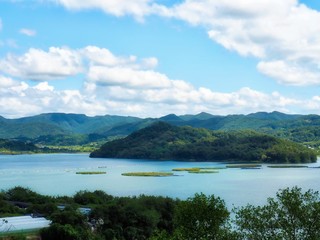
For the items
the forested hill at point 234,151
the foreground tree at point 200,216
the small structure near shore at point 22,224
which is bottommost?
the small structure near shore at point 22,224

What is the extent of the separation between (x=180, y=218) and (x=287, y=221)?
5613 mm

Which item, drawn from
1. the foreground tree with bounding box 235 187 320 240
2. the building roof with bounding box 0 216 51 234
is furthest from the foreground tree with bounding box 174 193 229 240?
the building roof with bounding box 0 216 51 234

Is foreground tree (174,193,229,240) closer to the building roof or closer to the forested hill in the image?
the building roof

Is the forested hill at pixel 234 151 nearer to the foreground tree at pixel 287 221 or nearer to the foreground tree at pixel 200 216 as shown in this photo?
the foreground tree at pixel 200 216

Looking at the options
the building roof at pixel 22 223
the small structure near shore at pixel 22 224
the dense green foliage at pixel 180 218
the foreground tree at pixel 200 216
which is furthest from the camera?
the building roof at pixel 22 223

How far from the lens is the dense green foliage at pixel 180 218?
874 inches

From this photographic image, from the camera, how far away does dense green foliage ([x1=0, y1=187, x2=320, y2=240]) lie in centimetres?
2219

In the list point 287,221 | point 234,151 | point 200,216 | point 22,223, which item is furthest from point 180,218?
point 234,151

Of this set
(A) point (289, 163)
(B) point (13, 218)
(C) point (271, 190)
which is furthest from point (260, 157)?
(B) point (13, 218)

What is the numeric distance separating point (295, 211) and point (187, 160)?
156911 millimetres

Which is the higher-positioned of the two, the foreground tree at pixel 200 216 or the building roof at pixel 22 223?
the foreground tree at pixel 200 216

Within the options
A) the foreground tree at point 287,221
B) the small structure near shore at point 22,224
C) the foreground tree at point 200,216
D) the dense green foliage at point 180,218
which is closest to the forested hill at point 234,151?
the dense green foliage at point 180,218

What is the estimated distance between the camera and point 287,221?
22.4 metres

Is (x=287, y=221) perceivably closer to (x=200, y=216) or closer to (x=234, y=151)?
(x=200, y=216)
